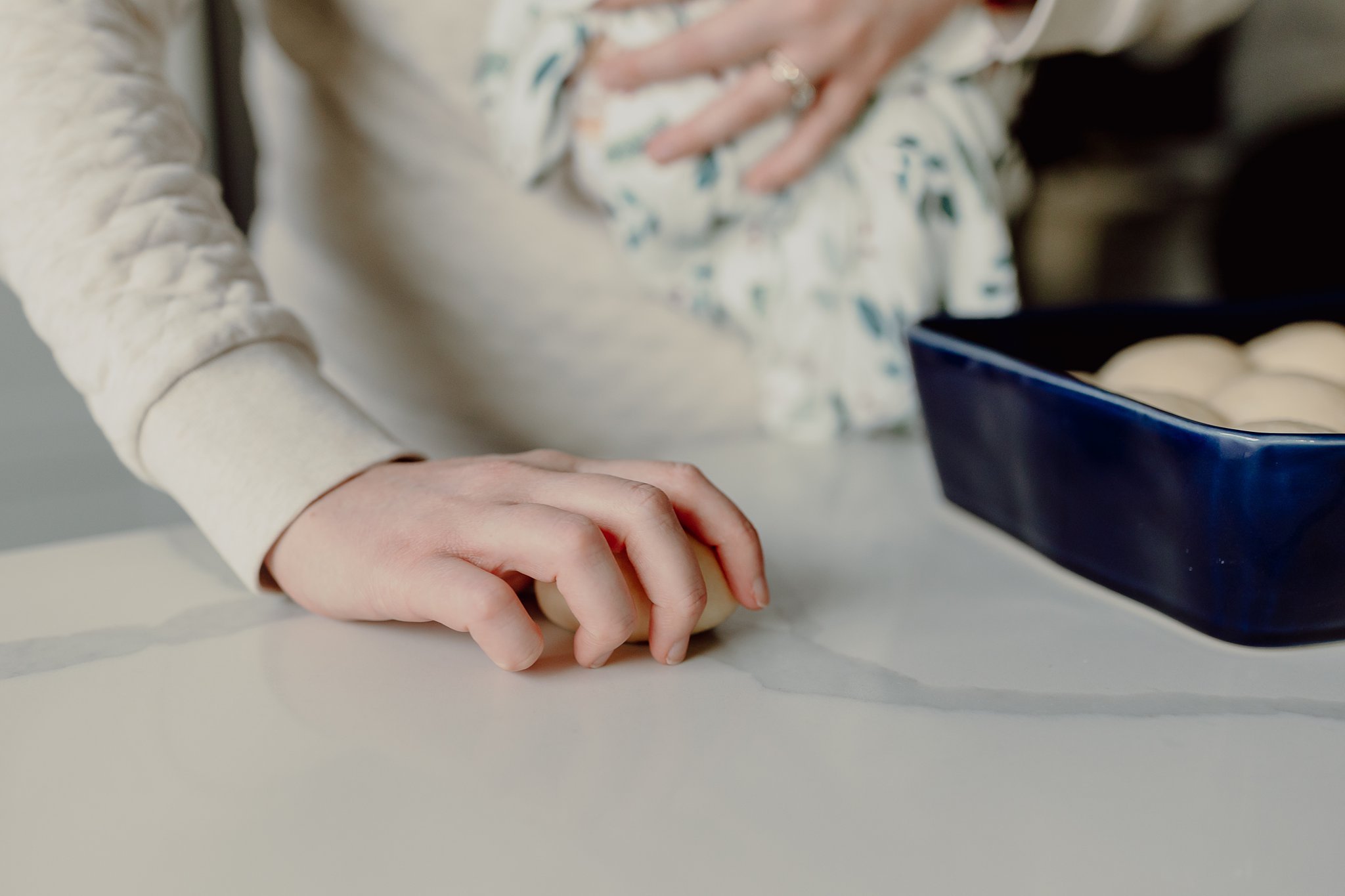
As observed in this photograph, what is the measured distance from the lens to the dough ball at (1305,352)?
1.66 ft

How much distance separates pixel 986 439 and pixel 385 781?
325 mm

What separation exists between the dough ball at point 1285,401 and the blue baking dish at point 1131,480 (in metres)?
0.07

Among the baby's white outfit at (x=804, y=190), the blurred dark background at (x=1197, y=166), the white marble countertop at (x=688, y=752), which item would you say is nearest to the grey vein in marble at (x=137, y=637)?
the white marble countertop at (x=688, y=752)

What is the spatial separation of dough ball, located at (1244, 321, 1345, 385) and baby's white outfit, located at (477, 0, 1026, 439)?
15 cm

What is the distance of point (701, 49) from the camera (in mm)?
592

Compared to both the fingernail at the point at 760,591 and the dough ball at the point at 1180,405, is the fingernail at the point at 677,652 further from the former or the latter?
the dough ball at the point at 1180,405

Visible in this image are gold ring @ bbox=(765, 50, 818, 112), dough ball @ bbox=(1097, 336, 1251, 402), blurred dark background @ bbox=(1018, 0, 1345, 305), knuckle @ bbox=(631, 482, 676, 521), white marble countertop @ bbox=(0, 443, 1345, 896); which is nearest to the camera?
white marble countertop @ bbox=(0, 443, 1345, 896)

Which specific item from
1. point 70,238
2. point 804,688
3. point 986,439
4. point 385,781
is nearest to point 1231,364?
point 986,439

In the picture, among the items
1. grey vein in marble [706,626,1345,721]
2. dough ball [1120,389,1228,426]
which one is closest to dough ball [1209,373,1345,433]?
dough ball [1120,389,1228,426]

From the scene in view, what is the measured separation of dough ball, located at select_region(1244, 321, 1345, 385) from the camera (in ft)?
1.66

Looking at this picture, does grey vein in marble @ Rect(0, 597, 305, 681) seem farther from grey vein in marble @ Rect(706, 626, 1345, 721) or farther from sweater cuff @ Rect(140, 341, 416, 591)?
grey vein in marble @ Rect(706, 626, 1345, 721)

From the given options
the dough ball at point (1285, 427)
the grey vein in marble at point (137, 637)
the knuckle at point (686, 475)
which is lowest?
the grey vein in marble at point (137, 637)

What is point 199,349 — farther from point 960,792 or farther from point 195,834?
point 960,792

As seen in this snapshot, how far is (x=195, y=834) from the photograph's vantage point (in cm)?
30
